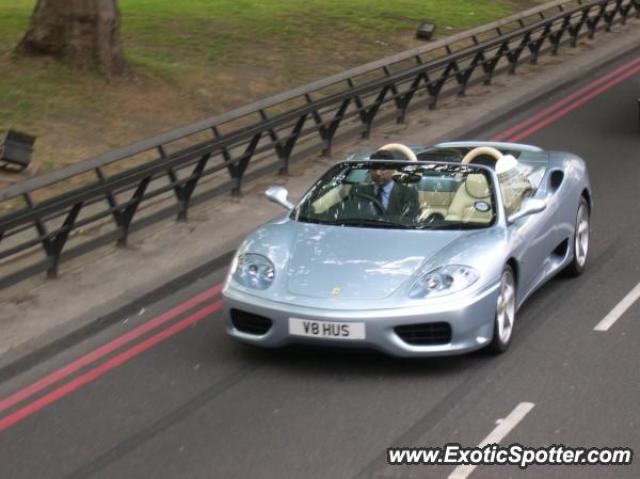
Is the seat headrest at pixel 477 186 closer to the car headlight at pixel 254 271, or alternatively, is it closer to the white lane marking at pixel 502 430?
the car headlight at pixel 254 271

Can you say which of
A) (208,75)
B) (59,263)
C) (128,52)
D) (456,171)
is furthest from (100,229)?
(128,52)

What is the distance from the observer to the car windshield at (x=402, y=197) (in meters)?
9.60

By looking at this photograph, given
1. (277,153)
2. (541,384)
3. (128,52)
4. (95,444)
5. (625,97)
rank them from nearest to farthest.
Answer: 1. (95,444)
2. (541,384)
3. (277,153)
4. (625,97)
5. (128,52)

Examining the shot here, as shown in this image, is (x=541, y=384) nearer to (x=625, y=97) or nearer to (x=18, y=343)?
(x=18, y=343)

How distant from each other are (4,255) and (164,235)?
224 cm

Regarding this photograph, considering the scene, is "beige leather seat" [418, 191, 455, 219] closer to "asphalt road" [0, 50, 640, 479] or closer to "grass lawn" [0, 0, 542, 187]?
"asphalt road" [0, 50, 640, 479]

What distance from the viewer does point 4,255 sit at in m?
11.4

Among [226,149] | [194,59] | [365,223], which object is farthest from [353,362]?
[194,59]

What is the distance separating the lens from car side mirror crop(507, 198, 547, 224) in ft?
31.5

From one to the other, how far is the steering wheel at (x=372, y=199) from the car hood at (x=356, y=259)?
0.32 m

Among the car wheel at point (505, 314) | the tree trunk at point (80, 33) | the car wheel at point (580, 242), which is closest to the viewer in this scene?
the car wheel at point (505, 314)

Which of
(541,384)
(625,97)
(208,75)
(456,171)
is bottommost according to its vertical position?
(625,97)

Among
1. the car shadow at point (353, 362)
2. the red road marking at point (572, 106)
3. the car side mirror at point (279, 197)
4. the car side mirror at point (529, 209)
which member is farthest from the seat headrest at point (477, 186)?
the red road marking at point (572, 106)

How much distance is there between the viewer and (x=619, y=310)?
33.3 ft
